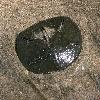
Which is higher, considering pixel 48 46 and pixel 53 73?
pixel 48 46

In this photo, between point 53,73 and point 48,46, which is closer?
point 48,46

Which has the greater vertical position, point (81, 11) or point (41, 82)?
point (81, 11)

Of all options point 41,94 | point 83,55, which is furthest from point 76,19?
point 41,94

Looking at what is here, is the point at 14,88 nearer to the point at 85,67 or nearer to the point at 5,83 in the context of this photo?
the point at 5,83
